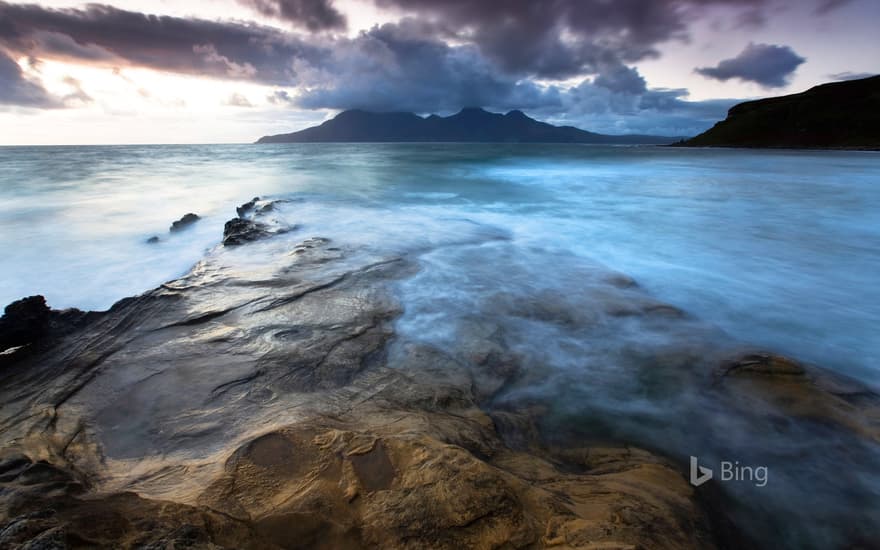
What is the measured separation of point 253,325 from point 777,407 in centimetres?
554

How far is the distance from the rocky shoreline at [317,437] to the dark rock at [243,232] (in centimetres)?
359

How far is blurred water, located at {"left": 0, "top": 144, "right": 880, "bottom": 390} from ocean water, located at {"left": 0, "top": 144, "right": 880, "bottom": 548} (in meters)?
0.06

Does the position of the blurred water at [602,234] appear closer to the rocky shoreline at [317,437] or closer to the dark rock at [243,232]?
the dark rock at [243,232]

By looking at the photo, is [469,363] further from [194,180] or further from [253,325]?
[194,180]

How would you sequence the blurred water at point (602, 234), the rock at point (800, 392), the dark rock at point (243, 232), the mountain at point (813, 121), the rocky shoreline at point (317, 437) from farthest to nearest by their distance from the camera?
the mountain at point (813, 121) < the dark rock at point (243, 232) < the blurred water at point (602, 234) < the rock at point (800, 392) < the rocky shoreline at point (317, 437)

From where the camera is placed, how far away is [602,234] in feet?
36.6

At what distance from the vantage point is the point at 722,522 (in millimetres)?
2609

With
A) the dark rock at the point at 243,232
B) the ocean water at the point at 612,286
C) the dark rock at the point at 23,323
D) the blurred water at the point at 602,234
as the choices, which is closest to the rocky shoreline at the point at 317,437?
the dark rock at the point at 23,323

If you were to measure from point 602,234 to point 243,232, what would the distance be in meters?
9.34

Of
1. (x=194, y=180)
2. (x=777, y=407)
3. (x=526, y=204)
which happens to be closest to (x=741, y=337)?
(x=777, y=407)

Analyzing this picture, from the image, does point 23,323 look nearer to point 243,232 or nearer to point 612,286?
point 243,232

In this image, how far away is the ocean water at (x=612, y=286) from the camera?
3.27 m

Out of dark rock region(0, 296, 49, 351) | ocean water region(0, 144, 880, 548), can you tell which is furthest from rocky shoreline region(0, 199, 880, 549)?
ocean water region(0, 144, 880, 548)

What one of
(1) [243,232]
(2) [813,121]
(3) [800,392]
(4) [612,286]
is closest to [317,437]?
(3) [800,392]
